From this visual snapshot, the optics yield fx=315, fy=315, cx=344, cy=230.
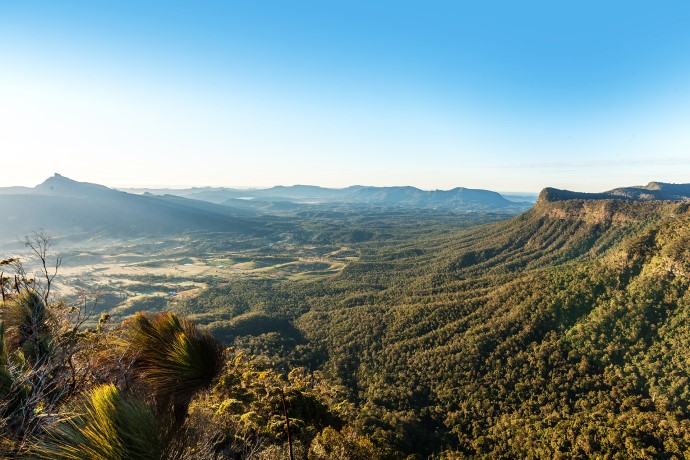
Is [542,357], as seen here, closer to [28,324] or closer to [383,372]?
[383,372]

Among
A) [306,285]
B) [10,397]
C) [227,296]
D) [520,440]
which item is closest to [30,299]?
[10,397]

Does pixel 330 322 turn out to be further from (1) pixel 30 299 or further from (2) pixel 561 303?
(1) pixel 30 299

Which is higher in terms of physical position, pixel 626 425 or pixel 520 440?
pixel 626 425

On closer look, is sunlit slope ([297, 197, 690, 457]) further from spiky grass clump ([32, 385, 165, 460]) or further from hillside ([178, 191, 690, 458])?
spiky grass clump ([32, 385, 165, 460])

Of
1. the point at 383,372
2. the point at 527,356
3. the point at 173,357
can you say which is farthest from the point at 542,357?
the point at 173,357

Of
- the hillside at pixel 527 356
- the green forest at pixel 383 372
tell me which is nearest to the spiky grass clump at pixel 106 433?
the green forest at pixel 383 372

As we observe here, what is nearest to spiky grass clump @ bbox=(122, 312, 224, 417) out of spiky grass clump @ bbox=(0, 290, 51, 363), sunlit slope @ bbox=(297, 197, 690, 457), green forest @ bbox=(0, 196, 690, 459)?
green forest @ bbox=(0, 196, 690, 459)

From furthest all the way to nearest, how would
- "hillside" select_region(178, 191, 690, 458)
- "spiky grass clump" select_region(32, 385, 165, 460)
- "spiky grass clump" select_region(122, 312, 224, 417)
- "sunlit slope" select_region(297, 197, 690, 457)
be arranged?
"sunlit slope" select_region(297, 197, 690, 457) < "hillside" select_region(178, 191, 690, 458) < "spiky grass clump" select_region(122, 312, 224, 417) < "spiky grass clump" select_region(32, 385, 165, 460)
